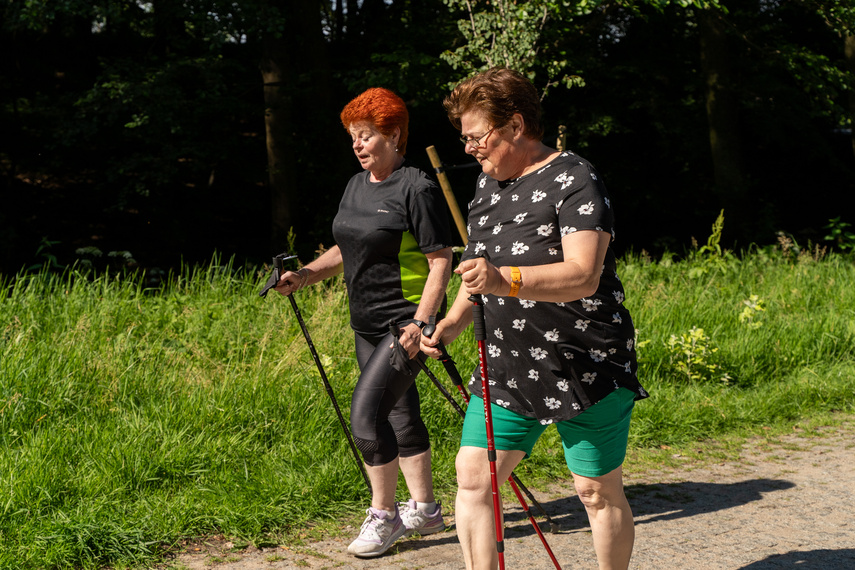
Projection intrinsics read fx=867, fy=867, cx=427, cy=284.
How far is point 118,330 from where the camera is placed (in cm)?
651

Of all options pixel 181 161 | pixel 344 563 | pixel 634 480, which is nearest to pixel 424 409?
pixel 634 480

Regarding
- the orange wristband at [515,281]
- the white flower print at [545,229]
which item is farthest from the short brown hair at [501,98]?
the orange wristband at [515,281]

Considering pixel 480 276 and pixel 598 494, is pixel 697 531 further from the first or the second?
pixel 480 276

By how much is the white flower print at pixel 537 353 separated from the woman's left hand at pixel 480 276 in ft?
1.47

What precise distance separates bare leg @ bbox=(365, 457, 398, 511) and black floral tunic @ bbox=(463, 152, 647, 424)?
1.13 m

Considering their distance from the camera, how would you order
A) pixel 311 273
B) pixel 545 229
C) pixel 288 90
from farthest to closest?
1. pixel 288 90
2. pixel 311 273
3. pixel 545 229

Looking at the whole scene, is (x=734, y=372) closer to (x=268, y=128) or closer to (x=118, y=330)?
(x=118, y=330)

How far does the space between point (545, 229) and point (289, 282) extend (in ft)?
5.60

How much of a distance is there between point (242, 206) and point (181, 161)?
380 cm

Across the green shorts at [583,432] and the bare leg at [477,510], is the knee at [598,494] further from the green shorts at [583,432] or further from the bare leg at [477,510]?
the bare leg at [477,510]

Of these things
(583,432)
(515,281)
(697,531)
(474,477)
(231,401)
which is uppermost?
(515,281)

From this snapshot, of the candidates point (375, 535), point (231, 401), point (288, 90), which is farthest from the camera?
point (288, 90)

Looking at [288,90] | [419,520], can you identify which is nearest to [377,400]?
[419,520]

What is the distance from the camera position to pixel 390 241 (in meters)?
3.81
